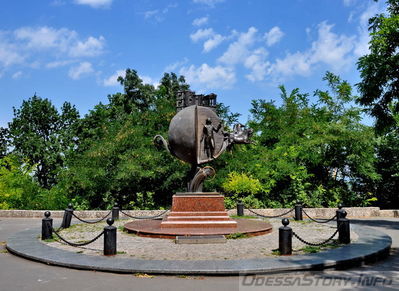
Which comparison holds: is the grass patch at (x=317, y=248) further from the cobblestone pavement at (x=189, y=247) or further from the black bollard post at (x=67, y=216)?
the black bollard post at (x=67, y=216)

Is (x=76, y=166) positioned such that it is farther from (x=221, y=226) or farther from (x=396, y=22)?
(x=396, y=22)

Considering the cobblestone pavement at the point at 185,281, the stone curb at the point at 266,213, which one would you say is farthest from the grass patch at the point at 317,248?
the stone curb at the point at 266,213

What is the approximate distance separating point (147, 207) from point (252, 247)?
12.3 m

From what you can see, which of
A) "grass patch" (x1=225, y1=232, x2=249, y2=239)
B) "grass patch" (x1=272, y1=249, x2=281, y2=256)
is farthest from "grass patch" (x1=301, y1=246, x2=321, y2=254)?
"grass patch" (x1=225, y1=232, x2=249, y2=239)

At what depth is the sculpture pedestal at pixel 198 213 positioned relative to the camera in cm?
1186

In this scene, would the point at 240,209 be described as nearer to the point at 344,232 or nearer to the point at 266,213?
the point at 266,213

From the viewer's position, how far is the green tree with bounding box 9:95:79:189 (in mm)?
34500

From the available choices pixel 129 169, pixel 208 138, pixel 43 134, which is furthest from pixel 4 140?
pixel 208 138

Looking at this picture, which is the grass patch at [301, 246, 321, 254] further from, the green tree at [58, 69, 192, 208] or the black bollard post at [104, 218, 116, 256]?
the green tree at [58, 69, 192, 208]

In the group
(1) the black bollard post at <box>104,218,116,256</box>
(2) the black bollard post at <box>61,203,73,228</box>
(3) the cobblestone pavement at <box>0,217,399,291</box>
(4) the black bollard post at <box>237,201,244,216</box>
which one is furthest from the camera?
(4) the black bollard post at <box>237,201,244,216</box>

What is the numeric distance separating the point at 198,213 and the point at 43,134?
30.2m

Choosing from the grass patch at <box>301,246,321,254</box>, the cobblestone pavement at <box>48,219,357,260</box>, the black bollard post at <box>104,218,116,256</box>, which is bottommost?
the cobblestone pavement at <box>48,219,357,260</box>

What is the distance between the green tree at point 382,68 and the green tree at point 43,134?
2756 centimetres

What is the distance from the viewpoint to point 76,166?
20.8m
